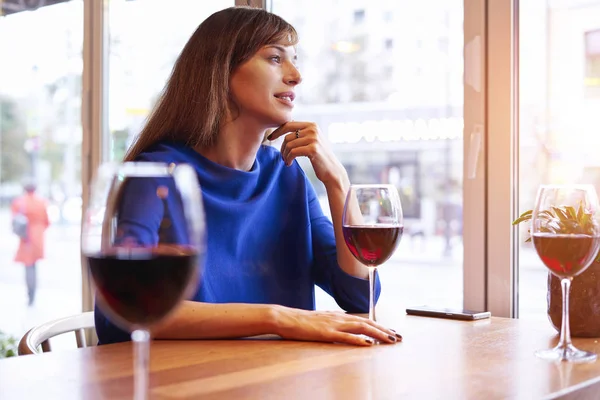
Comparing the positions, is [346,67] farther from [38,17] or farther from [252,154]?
[38,17]

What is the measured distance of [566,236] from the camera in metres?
1.09

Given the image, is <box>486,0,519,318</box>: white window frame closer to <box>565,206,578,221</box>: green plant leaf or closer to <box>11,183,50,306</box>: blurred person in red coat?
<box>565,206,578,221</box>: green plant leaf

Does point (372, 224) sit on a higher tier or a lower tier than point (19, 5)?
lower

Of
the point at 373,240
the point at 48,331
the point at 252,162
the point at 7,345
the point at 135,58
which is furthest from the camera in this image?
the point at 7,345

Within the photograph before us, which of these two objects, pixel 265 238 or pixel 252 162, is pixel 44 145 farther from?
pixel 265 238

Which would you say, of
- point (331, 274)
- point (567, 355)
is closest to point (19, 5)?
point (331, 274)

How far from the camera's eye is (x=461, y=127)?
2342mm

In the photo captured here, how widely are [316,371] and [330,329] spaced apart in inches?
9.1

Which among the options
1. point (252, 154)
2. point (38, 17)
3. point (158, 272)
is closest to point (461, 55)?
point (252, 154)

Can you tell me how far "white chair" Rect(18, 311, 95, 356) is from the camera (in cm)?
133

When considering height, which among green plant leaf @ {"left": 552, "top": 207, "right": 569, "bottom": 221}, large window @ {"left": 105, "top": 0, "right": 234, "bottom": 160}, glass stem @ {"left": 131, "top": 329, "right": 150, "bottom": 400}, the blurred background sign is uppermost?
the blurred background sign

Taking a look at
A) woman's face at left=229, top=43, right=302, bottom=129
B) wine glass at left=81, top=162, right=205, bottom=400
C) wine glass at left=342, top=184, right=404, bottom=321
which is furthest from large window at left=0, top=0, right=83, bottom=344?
wine glass at left=81, top=162, right=205, bottom=400

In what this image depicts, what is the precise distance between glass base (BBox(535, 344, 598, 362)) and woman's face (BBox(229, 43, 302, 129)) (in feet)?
2.98

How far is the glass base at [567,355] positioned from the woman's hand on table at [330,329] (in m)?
0.25
